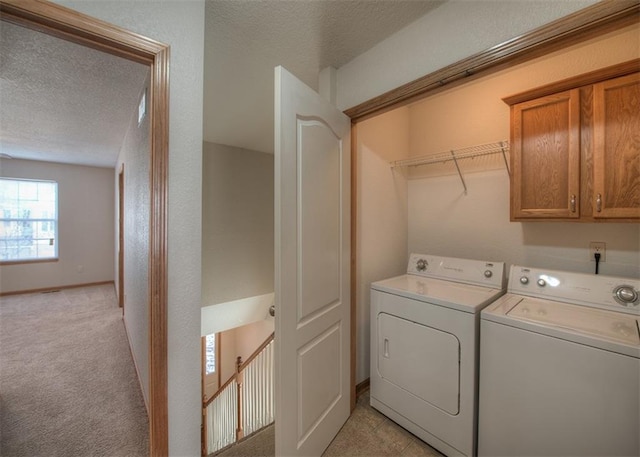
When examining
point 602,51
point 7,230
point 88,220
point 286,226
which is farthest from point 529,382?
point 7,230

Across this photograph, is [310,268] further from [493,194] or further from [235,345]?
[235,345]

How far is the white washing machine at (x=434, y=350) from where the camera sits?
1398mm

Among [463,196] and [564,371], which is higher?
[463,196]

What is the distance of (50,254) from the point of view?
453cm

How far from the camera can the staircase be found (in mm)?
2795

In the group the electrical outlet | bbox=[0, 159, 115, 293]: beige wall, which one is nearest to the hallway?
the electrical outlet

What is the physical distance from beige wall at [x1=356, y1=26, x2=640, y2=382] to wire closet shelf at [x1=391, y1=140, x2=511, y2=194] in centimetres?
5

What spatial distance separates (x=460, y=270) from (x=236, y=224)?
2961 mm

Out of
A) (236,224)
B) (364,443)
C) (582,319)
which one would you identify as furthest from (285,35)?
(236,224)

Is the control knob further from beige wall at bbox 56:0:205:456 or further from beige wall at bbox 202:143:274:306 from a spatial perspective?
beige wall at bbox 202:143:274:306

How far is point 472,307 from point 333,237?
853 mm

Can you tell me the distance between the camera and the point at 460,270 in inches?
76.5

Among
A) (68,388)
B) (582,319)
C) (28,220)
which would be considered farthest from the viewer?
(28,220)

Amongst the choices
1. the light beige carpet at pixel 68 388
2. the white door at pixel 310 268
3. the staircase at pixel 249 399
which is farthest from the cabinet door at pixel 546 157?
the light beige carpet at pixel 68 388
